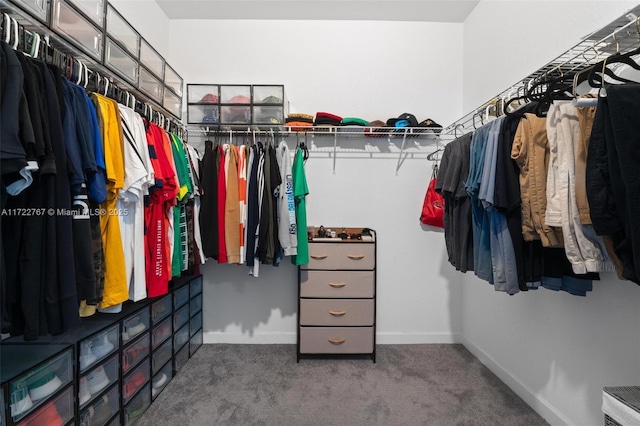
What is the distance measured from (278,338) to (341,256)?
40.1 inches

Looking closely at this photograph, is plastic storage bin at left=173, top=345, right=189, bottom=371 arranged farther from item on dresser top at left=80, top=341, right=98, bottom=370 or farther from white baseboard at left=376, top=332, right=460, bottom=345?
white baseboard at left=376, top=332, right=460, bottom=345

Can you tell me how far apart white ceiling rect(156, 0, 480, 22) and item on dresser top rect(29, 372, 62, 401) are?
2.72 meters

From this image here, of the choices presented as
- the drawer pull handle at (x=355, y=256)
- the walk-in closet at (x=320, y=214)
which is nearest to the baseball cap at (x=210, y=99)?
the walk-in closet at (x=320, y=214)

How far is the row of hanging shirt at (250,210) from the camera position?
1.89 m

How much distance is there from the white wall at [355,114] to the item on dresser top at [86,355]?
45.2 inches

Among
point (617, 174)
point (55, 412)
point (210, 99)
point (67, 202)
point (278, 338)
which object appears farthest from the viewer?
point (278, 338)

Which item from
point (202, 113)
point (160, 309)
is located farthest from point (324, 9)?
point (160, 309)

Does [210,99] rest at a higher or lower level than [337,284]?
higher

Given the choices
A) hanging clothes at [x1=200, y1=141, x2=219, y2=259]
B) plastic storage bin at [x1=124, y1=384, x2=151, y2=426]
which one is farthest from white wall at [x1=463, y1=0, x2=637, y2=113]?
plastic storage bin at [x1=124, y1=384, x2=151, y2=426]

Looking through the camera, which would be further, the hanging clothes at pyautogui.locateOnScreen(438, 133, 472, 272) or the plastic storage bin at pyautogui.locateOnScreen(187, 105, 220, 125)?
the plastic storage bin at pyautogui.locateOnScreen(187, 105, 220, 125)

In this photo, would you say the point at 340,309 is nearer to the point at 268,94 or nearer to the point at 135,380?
the point at 135,380

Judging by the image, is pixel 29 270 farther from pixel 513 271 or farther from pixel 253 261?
pixel 513 271

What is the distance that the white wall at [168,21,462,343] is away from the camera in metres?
2.31

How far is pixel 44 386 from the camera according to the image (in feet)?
3.15
